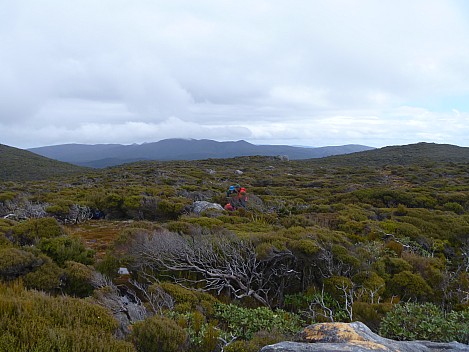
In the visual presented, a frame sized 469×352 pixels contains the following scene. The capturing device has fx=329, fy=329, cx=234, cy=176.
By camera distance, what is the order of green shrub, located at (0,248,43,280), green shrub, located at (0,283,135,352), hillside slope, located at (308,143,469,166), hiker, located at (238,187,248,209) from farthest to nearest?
hillside slope, located at (308,143,469,166)
hiker, located at (238,187,248,209)
green shrub, located at (0,248,43,280)
green shrub, located at (0,283,135,352)

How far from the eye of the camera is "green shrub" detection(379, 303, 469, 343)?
4531mm

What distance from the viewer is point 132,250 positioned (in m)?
7.45

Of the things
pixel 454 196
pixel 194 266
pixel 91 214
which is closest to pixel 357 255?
pixel 194 266

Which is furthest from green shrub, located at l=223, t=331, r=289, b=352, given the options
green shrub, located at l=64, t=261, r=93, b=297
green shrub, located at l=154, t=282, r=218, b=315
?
green shrub, located at l=64, t=261, r=93, b=297

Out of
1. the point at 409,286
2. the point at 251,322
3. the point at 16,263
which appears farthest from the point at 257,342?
the point at 409,286

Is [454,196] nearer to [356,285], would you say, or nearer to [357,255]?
[357,255]

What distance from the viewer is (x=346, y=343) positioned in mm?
3398

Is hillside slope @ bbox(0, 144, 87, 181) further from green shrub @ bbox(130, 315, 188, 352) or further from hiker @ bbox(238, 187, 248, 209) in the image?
green shrub @ bbox(130, 315, 188, 352)

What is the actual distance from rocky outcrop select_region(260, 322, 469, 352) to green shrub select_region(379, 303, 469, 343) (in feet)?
2.07

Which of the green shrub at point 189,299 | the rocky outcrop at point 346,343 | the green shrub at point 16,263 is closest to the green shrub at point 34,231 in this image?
the green shrub at point 16,263

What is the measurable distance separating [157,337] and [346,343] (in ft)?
6.76

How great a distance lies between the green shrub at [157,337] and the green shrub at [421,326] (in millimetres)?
3039

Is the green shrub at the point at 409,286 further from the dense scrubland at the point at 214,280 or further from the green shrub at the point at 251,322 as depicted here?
the green shrub at the point at 251,322

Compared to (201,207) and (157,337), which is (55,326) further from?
(201,207)
